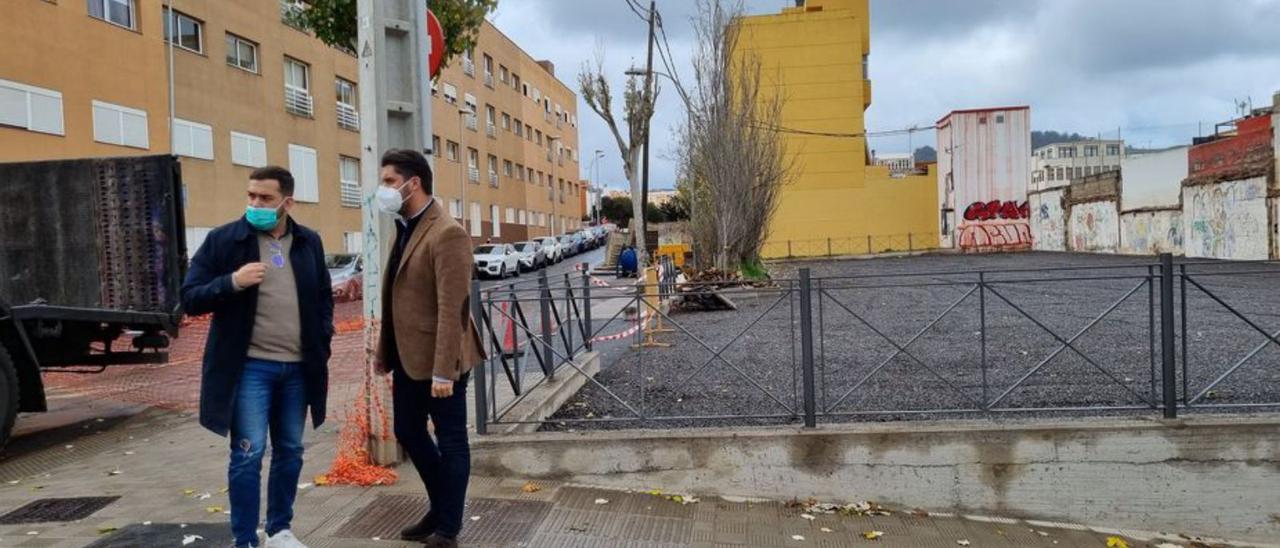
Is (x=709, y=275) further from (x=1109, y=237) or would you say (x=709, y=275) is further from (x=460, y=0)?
(x=1109, y=237)

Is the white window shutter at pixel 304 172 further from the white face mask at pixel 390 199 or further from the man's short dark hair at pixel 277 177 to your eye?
the white face mask at pixel 390 199

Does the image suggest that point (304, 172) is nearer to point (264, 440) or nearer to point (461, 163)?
point (461, 163)

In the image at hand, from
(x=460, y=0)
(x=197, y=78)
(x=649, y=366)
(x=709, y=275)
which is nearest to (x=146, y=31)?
(x=197, y=78)

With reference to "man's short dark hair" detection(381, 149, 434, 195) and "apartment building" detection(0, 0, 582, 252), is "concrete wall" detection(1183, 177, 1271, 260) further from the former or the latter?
"man's short dark hair" detection(381, 149, 434, 195)

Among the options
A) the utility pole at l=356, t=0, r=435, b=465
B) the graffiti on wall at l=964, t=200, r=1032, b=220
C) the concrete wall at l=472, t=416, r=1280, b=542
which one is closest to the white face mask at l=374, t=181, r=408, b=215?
the utility pole at l=356, t=0, r=435, b=465

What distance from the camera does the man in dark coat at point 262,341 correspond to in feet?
11.3

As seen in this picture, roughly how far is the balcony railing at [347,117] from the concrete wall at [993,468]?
27072mm

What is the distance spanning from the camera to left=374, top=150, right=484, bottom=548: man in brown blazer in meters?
3.57

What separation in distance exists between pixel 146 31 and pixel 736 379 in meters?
18.4

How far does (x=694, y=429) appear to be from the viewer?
545 cm

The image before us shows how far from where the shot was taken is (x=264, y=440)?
3.62 m

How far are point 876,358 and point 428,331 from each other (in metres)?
5.67

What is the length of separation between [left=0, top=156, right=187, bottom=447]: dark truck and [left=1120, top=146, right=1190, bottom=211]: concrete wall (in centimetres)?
2941

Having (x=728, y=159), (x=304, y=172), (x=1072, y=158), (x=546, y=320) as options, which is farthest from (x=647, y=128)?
(x=1072, y=158)
